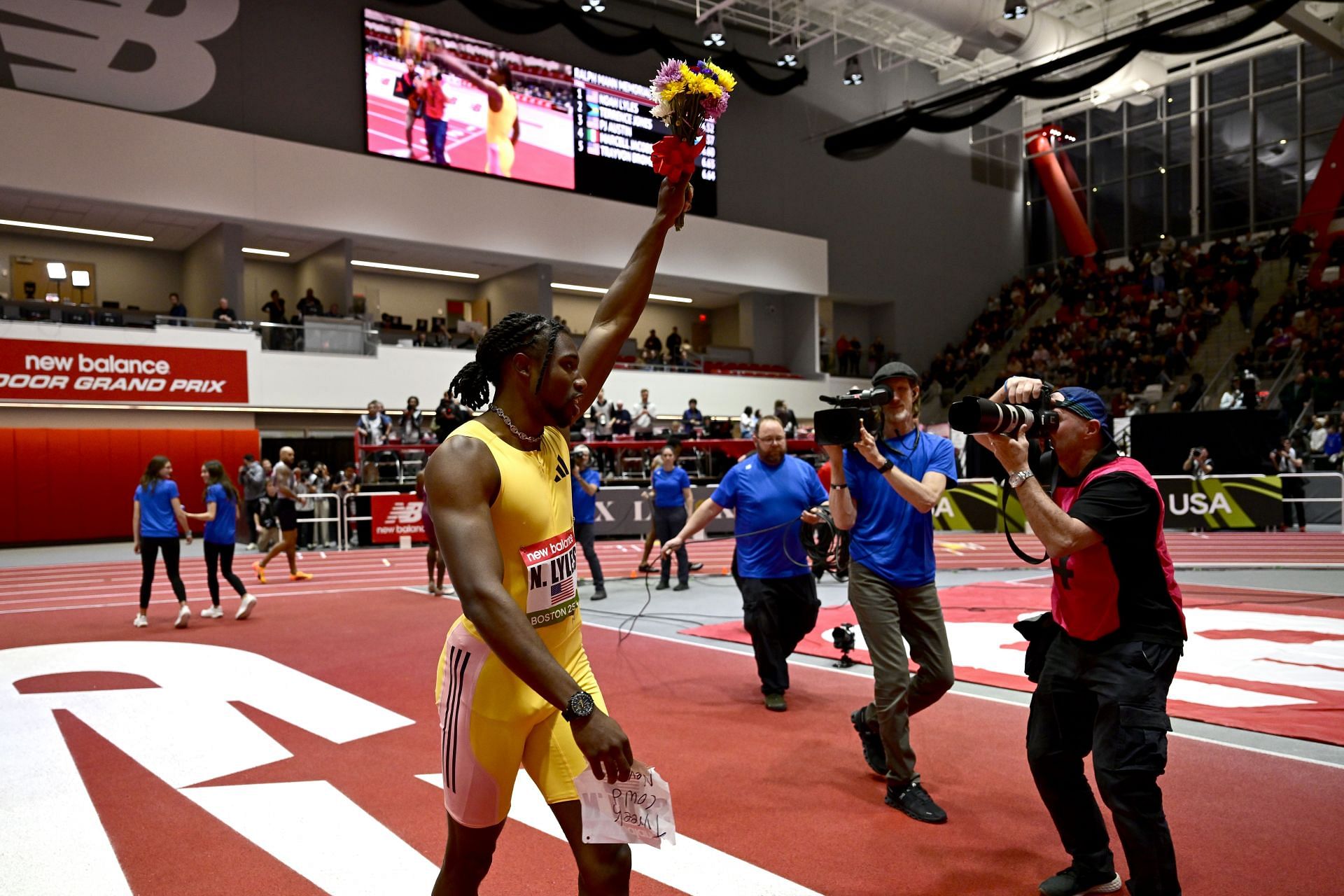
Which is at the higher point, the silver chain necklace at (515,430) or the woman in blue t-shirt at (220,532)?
the silver chain necklace at (515,430)

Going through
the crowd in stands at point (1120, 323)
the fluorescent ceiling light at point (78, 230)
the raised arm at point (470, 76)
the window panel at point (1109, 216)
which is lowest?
the crowd in stands at point (1120, 323)

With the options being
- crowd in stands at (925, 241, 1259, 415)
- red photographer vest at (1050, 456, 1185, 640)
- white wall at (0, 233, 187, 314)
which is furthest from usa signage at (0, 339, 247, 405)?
crowd in stands at (925, 241, 1259, 415)

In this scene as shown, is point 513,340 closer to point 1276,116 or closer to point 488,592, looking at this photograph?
point 488,592

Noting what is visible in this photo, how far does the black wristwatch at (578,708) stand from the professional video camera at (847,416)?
2.32 metres

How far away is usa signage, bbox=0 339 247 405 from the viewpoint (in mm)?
18375

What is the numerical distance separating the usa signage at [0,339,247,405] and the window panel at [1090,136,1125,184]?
1205 inches

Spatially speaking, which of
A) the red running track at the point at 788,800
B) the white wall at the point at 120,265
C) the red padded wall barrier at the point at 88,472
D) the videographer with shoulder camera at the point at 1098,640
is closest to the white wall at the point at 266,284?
the white wall at the point at 120,265

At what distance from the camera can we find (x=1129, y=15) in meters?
27.5

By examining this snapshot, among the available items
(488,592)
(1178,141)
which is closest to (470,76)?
(1178,141)

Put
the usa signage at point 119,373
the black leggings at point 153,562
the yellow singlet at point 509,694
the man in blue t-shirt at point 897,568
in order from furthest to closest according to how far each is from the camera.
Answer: the usa signage at point 119,373
the black leggings at point 153,562
the man in blue t-shirt at point 897,568
the yellow singlet at point 509,694

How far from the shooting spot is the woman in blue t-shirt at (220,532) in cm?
959

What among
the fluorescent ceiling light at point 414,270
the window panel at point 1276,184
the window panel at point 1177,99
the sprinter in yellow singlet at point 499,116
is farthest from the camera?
the window panel at point 1177,99

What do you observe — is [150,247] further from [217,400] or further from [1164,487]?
[1164,487]

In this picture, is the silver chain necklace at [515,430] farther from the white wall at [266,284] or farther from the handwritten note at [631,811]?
the white wall at [266,284]
